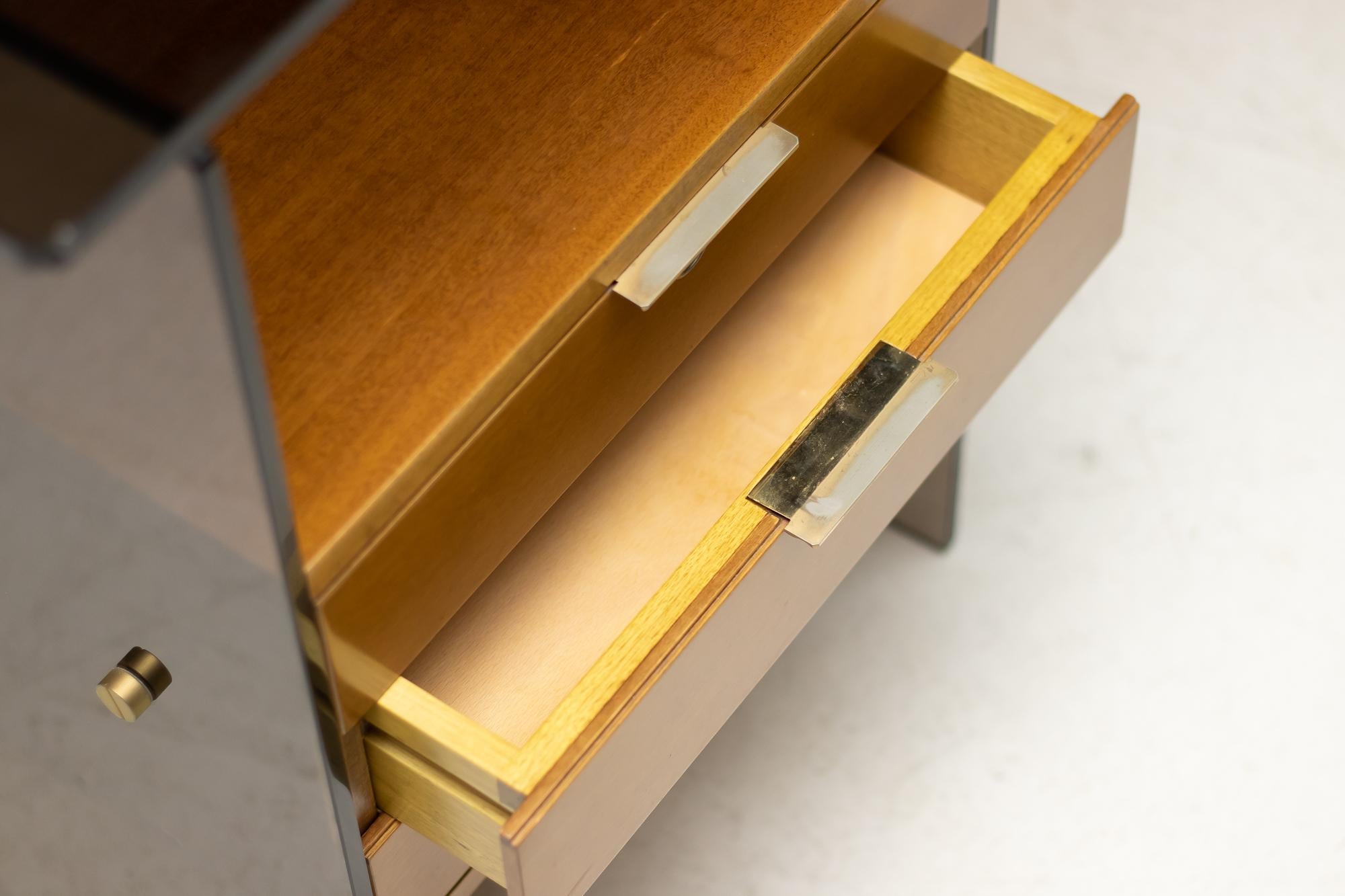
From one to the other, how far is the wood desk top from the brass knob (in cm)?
9

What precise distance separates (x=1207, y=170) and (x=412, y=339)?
38.2 inches

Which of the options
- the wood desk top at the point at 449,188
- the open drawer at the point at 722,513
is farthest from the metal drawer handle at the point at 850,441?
the wood desk top at the point at 449,188

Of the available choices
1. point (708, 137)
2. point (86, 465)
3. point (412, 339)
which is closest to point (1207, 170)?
point (708, 137)

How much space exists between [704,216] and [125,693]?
318 mm

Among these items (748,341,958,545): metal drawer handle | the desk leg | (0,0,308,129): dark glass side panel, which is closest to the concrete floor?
the desk leg

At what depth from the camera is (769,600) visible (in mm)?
845

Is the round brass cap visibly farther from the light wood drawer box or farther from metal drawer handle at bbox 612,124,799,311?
metal drawer handle at bbox 612,124,799,311

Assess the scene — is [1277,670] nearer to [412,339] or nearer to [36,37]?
[412,339]

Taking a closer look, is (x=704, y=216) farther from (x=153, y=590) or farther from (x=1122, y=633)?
(x=1122, y=633)

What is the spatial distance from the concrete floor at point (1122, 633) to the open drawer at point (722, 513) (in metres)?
0.33

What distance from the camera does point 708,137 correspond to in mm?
807

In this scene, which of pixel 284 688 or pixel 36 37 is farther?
pixel 284 688

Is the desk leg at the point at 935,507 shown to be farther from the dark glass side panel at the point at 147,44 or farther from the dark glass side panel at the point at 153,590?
the dark glass side panel at the point at 147,44

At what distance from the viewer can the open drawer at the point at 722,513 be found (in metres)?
0.77
